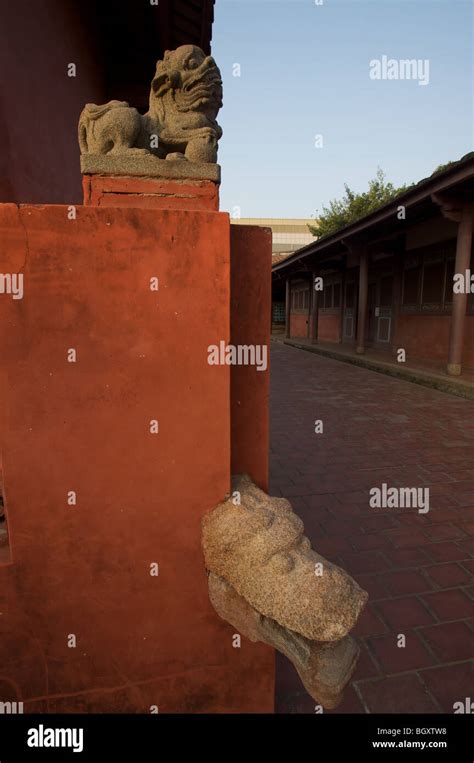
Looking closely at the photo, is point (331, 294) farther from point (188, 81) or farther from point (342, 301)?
point (188, 81)

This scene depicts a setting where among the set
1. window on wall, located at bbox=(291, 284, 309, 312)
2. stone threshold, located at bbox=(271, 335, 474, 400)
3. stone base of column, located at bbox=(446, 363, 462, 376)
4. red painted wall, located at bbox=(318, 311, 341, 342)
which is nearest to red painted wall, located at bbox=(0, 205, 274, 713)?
stone threshold, located at bbox=(271, 335, 474, 400)

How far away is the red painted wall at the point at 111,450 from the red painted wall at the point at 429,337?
9.62 meters

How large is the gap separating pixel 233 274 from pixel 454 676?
2087 millimetres

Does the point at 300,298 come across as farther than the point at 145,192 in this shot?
Yes

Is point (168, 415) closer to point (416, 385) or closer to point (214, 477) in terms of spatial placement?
point (214, 477)

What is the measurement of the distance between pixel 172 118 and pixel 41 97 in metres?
2.86

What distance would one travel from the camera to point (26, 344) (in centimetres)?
136

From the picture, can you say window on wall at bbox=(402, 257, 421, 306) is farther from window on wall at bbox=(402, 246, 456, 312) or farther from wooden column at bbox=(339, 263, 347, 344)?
wooden column at bbox=(339, 263, 347, 344)

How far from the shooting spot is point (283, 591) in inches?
50.4

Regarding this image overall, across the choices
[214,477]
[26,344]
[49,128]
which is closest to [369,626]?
[214,477]

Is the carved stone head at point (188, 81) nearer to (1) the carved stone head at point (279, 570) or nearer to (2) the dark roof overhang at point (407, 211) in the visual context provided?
(1) the carved stone head at point (279, 570)

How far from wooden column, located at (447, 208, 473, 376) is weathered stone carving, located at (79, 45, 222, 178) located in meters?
8.10

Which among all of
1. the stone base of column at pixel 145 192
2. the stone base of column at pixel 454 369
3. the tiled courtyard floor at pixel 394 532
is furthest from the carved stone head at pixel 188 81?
the stone base of column at pixel 454 369

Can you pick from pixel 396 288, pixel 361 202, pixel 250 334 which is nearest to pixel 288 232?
pixel 361 202
